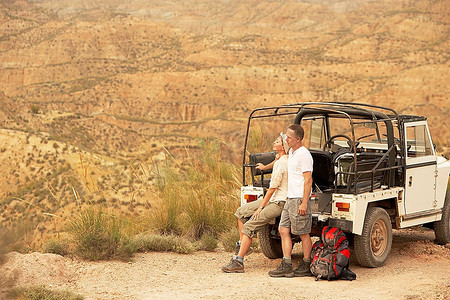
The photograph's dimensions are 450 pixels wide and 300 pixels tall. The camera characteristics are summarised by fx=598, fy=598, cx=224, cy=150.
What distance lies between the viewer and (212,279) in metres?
7.93

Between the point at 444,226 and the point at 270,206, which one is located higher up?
the point at 270,206

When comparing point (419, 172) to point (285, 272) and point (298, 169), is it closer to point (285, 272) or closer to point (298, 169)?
point (298, 169)

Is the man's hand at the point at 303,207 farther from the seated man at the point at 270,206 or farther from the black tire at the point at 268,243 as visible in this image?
the black tire at the point at 268,243

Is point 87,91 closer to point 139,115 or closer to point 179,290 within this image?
point 139,115

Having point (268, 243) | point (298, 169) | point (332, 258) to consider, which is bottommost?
point (268, 243)

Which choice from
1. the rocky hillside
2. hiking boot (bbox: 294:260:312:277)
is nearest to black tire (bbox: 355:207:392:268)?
hiking boot (bbox: 294:260:312:277)

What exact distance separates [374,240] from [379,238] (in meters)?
0.09

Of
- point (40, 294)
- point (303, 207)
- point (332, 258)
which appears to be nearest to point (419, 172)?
point (332, 258)

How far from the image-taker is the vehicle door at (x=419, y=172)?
9023mm

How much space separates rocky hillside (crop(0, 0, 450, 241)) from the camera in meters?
35.4

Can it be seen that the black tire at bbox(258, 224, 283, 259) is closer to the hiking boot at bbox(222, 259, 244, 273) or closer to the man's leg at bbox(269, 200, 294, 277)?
the hiking boot at bbox(222, 259, 244, 273)

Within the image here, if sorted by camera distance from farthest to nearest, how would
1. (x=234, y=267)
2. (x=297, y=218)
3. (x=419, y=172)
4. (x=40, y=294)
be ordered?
(x=419, y=172)
(x=234, y=267)
(x=297, y=218)
(x=40, y=294)

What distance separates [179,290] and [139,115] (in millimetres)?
65738

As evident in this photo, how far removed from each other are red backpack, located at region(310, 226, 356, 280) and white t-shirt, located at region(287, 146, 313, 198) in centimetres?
68
